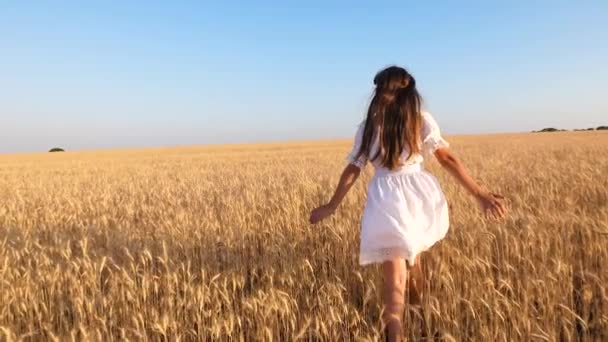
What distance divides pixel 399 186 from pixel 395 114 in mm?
420

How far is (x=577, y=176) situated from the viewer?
6777mm

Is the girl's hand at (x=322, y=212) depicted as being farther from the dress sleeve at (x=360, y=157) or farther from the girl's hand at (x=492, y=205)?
the girl's hand at (x=492, y=205)

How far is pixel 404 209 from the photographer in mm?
2459

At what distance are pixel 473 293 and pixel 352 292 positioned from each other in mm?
903

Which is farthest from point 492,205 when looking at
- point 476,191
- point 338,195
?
point 338,195

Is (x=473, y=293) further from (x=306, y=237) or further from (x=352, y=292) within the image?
(x=306, y=237)

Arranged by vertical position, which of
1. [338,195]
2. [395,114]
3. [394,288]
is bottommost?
[394,288]

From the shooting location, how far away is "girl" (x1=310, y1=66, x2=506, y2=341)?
8.01 ft

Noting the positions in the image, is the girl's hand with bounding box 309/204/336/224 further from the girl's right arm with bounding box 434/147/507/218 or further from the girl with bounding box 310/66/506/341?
the girl's right arm with bounding box 434/147/507/218

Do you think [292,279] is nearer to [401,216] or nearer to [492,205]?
[401,216]

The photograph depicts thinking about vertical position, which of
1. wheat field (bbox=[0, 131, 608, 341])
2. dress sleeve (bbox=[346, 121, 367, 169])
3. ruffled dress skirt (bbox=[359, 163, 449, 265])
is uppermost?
dress sleeve (bbox=[346, 121, 367, 169])

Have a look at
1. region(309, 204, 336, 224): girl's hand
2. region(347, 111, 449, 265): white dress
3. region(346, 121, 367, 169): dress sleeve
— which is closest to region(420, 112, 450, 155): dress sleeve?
region(347, 111, 449, 265): white dress

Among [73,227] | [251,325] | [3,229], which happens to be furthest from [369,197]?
[3,229]

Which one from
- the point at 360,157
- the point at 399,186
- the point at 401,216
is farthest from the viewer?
the point at 360,157
